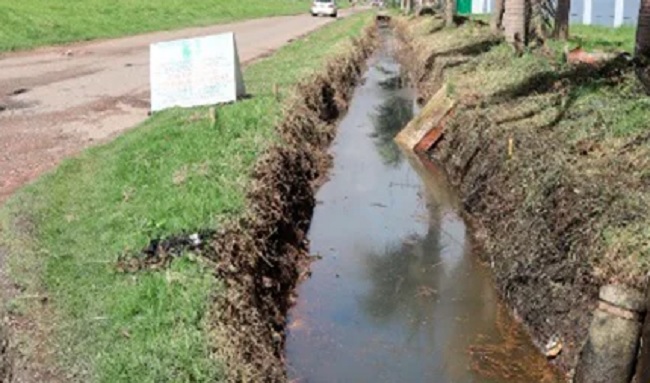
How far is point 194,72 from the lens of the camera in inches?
519

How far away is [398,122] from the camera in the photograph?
18.9 m

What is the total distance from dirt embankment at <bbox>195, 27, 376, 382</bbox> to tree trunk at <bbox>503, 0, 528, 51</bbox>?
565 centimetres

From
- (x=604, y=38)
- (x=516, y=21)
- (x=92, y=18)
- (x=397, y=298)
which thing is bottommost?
(x=397, y=298)

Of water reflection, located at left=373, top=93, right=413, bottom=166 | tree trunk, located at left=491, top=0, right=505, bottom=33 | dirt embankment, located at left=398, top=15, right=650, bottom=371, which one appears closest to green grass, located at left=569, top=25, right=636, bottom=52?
tree trunk, located at left=491, top=0, right=505, bottom=33

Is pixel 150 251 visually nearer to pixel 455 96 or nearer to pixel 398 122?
pixel 455 96

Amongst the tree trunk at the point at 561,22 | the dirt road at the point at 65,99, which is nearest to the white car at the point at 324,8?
the dirt road at the point at 65,99

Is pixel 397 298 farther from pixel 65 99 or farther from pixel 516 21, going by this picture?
pixel 516 21

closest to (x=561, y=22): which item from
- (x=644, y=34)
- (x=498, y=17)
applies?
(x=498, y=17)

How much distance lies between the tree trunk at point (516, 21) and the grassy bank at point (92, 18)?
14.8 metres

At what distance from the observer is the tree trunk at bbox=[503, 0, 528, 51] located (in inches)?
691

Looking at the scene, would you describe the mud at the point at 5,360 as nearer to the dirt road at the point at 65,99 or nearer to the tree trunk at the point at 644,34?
the dirt road at the point at 65,99

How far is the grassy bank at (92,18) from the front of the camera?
26.2 metres

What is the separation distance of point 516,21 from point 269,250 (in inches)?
452

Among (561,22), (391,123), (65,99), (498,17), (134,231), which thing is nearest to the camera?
(134,231)
